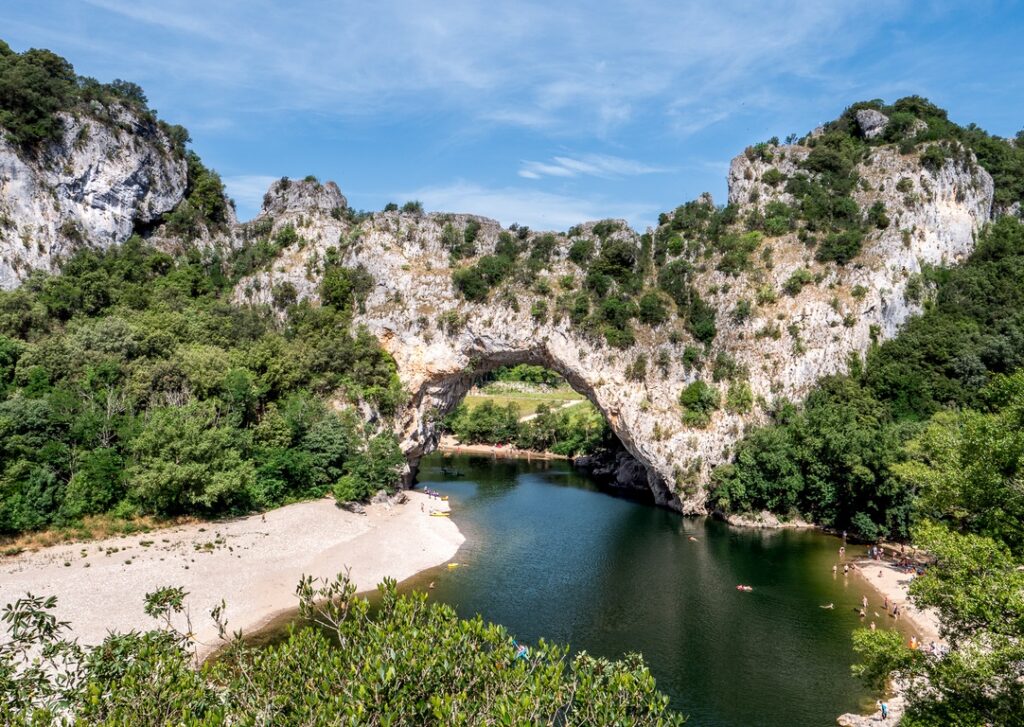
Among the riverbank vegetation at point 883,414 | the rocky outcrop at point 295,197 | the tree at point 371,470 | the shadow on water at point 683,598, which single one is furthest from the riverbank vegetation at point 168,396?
the riverbank vegetation at point 883,414

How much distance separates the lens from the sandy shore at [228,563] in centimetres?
2762

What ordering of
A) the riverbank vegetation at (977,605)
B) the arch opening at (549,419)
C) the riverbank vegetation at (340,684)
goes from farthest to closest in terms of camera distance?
1. the arch opening at (549,419)
2. the riverbank vegetation at (977,605)
3. the riverbank vegetation at (340,684)

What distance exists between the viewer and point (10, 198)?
52.3 metres

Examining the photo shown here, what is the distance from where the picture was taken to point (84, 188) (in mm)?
57844

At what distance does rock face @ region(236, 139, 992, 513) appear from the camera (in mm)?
51688

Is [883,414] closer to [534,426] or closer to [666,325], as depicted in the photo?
[666,325]

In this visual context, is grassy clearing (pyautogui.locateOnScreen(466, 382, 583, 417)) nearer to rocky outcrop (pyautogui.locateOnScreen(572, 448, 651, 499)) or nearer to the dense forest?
rocky outcrop (pyautogui.locateOnScreen(572, 448, 651, 499))

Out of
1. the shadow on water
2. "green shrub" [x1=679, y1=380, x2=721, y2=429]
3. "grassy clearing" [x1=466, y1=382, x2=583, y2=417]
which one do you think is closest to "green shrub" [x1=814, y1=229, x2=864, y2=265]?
"green shrub" [x1=679, y1=380, x2=721, y2=429]

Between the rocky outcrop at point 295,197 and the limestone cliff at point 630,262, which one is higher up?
the rocky outcrop at point 295,197

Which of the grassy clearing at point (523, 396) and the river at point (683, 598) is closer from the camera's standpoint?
the river at point (683, 598)

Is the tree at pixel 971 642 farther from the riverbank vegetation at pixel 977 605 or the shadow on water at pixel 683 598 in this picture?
the shadow on water at pixel 683 598

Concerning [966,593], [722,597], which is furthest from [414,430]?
[966,593]

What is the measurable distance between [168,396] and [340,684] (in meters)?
38.9

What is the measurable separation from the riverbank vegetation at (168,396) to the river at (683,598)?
14.0 m
